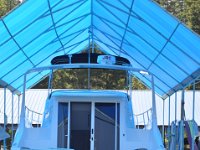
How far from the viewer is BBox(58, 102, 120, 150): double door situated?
9.87 metres

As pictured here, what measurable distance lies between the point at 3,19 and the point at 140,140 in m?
4.12

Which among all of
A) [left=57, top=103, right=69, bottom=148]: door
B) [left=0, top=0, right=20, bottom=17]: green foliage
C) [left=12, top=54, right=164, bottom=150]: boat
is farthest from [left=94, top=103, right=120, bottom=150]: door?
[left=0, top=0, right=20, bottom=17]: green foliage

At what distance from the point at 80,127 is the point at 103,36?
724 centimetres

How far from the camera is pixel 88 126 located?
9.92 meters

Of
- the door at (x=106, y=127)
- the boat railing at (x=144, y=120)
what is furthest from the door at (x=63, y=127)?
the boat railing at (x=144, y=120)

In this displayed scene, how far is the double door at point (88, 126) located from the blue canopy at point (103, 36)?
101 inches

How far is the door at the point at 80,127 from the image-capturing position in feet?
32.4

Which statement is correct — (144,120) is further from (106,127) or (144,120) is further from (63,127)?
(63,127)

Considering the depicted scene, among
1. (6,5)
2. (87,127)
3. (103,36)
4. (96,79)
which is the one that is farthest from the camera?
(6,5)

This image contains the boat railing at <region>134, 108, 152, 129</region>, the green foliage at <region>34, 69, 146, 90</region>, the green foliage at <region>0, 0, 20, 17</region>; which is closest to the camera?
the boat railing at <region>134, 108, 152, 129</region>

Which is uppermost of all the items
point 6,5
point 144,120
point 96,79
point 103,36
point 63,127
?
point 6,5

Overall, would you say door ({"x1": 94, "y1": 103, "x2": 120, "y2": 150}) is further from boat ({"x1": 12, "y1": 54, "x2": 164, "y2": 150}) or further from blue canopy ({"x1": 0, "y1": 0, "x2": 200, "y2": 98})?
blue canopy ({"x1": 0, "y1": 0, "x2": 200, "y2": 98})

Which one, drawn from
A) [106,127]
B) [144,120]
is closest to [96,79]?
[144,120]

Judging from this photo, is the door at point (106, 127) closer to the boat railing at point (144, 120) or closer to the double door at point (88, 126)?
the double door at point (88, 126)
